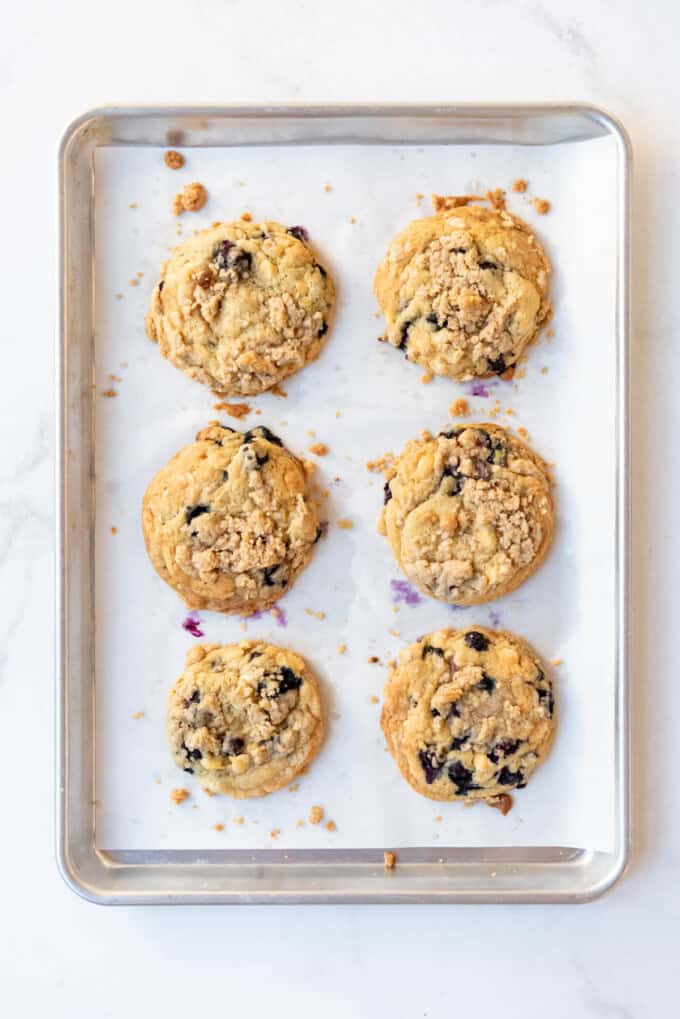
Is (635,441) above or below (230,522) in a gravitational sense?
above

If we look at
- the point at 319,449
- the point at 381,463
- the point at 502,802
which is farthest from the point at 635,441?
the point at 502,802

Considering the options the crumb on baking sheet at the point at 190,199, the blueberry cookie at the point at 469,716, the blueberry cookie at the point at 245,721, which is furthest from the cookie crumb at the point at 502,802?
the crumb on baking sheet at the point at 190,199

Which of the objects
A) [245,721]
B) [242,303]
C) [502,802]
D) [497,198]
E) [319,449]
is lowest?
[502,802]

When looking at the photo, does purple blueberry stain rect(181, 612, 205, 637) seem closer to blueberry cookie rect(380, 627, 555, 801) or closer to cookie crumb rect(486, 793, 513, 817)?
blueberry cookie rect(380, 627, 555, 801)

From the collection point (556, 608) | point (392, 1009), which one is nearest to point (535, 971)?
point (392, 1009)

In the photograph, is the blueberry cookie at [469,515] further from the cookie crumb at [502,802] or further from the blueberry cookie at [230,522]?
the cookie crumb at [502,802]

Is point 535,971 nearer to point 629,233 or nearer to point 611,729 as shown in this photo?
point 611,729

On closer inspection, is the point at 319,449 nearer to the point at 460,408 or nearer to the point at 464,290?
the point at 460,408
